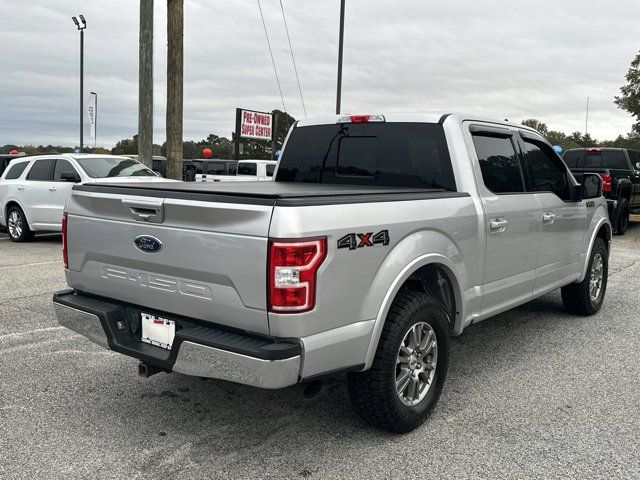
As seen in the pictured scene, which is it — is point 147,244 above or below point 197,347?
above

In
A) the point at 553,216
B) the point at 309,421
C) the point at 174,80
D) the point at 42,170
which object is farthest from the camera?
the point at 42,170

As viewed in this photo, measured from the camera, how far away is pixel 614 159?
1505 cm

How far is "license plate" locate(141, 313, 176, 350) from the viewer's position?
3178 millimetres

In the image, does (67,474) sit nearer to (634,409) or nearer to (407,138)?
(407,138)

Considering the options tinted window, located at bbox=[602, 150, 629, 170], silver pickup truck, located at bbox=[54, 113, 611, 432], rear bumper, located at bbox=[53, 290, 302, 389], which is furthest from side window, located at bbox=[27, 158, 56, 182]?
tinted window, located at bbox=[602, 150, 629, 170]

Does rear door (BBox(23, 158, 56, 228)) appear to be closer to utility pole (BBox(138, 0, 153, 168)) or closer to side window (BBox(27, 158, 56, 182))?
side window (BBox(27, 158, 56, 182))

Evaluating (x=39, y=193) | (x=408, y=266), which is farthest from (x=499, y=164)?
(x=39, y=193)

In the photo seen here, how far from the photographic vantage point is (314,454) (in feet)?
10.6

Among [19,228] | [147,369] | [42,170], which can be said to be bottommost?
[19,228]

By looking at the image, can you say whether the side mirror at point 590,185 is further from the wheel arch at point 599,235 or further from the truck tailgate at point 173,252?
the truck tailgate at point 173,252

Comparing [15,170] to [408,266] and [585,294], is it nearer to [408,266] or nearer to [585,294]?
[585,294]

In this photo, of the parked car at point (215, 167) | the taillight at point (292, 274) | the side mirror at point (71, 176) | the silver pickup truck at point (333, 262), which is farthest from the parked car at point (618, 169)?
the taillight at point (292, 274)

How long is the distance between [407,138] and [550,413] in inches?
80.8

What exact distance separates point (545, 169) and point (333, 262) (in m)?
3.08
